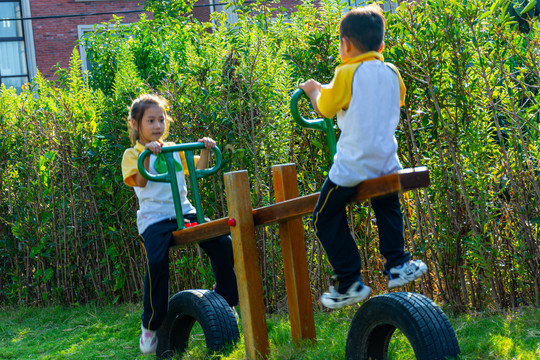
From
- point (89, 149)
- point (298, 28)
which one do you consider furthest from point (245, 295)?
point (89, 149)

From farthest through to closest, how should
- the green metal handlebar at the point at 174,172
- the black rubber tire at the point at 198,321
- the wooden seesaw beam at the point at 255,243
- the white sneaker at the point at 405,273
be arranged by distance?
1. the black rubber tire at the point at 198,321
2. the green metal handlebar at the point at 174,172
3. the wooden seesaw beam at the point at 255,243
4. the white sneaker at the point at 405,273

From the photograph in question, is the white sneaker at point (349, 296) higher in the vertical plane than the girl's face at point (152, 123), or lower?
lower

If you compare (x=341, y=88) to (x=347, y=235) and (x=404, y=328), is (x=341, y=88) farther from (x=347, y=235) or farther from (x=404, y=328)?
(x=404, y=328)

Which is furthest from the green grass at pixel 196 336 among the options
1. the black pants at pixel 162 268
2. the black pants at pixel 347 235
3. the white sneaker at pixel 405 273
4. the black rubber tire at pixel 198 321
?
the black pants at pixel 347 235

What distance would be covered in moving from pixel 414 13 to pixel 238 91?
5.20ft

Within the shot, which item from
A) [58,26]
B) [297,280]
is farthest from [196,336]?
[58,26]

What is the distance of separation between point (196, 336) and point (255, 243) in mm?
1474

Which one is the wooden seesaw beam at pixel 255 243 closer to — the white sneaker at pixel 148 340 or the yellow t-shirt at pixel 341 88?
the yellow t-shirt at pixel 341 88

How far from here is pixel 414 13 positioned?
468cm

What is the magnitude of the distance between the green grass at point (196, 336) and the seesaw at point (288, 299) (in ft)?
0.56

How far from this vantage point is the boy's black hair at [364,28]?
3088mm

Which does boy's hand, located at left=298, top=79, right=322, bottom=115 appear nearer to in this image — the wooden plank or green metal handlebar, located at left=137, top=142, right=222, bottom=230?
the wooden plank

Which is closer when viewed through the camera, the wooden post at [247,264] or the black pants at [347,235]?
the black pants at [347,235]

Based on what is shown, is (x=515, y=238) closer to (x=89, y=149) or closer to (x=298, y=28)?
(x=298, y=28)
